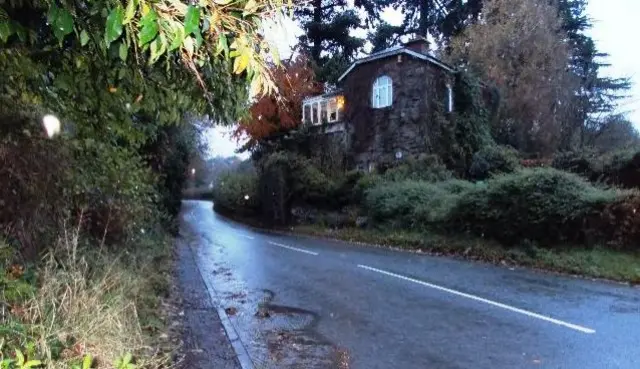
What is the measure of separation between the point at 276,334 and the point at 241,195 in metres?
35.2

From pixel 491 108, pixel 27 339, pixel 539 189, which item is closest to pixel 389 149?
pixel 491 108

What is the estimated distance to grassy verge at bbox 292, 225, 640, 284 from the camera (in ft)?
42.3

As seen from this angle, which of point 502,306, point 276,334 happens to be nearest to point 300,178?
point 502,306

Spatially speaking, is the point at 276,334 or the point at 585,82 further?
the point at 585,82

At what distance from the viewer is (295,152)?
1431 inches

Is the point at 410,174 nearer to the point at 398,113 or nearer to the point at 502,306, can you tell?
the point at 398,113

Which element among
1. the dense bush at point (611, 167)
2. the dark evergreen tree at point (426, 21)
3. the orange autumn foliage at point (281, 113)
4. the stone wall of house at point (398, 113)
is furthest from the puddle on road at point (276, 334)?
the dark evergreen tree at point (426, 21)

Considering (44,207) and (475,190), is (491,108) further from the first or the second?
(44,207)

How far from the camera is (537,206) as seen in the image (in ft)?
52.5

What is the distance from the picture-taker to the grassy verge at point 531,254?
12.9 meters

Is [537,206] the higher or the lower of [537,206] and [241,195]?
the higher

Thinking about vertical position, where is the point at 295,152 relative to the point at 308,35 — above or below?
below

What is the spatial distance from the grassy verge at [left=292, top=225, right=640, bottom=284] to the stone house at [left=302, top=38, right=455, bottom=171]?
8.86 metres

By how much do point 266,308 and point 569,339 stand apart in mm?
4886
